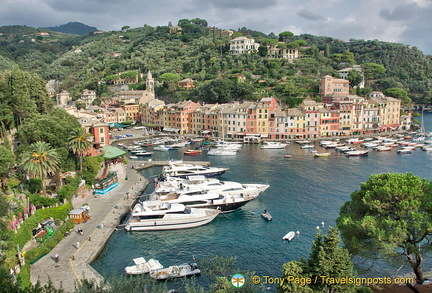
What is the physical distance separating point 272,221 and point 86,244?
1843 centimetres

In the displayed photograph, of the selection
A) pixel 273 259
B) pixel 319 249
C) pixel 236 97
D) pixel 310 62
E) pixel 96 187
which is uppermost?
pixel 310 62

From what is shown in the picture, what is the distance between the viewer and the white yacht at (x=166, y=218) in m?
35.5

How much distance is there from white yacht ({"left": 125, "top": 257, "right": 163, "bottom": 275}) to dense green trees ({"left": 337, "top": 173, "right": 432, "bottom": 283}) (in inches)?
570

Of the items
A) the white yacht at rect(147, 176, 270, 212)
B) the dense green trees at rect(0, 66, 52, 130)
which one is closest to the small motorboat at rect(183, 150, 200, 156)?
the white yacht at rect(147, 176, 270, 212)

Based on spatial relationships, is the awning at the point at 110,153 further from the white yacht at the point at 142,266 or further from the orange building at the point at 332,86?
the orange building at the point at 332,86


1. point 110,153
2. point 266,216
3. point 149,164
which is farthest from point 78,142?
point 266,216

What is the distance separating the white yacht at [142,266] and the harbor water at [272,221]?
90 cm

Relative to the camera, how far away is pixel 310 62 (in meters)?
129

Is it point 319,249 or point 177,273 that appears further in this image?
point 177,273

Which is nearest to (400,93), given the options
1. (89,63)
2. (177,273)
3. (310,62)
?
(310,62)

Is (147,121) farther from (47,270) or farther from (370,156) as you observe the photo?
(47,270)

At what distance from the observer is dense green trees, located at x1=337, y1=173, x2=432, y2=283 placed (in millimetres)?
18953

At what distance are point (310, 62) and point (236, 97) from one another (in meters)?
40.6

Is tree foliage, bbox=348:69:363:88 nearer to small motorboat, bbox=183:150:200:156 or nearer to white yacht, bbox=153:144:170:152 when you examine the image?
small motorboat, bbox=183:150:200:156
